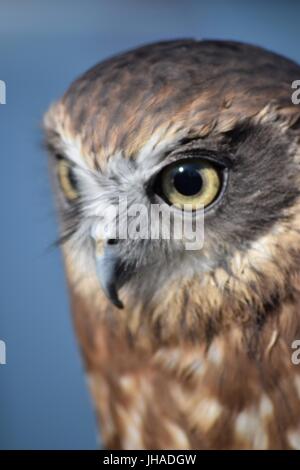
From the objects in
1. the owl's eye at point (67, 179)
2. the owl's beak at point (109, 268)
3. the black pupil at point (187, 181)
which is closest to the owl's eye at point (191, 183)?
the black pupil at point (187, 181)

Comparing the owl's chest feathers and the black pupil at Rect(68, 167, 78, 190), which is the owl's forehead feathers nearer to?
the black pupil at Rect(68, 167, 78, 190)

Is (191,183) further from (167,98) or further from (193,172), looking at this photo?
(167,98)

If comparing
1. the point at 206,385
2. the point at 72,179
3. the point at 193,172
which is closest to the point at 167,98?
the point at 193,172

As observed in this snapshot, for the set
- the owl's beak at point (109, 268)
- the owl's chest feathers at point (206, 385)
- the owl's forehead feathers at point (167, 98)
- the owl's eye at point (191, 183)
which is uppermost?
the owl's forehead feathers at point (167, 98)

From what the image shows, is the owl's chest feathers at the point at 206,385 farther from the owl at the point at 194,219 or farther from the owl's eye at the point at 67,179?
the owl's eye at the point at 67,179

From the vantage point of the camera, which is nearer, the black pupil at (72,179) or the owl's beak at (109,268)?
the owl's beak at (109,268)

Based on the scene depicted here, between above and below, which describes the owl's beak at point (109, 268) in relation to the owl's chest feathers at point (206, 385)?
above

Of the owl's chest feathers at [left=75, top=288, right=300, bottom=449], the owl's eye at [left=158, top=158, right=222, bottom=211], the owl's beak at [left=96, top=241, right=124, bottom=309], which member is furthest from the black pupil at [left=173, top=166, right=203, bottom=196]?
the owl's chest feathers at [left=75, top=288, right=300, bottom=449]
